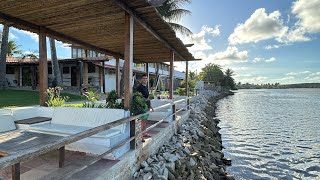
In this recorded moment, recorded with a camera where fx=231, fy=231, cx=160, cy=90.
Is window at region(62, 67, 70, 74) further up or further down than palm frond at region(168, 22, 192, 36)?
further down

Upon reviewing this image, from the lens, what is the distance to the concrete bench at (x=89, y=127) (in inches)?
174

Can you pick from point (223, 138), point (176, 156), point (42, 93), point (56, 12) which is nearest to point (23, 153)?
point (56, 12)

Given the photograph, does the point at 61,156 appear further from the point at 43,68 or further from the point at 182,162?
the point at 43,68

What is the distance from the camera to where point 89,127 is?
17.7 ft

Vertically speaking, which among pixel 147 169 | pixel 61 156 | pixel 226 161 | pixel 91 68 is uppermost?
pixel 91 68

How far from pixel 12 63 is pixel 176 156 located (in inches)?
911

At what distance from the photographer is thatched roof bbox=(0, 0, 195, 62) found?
482 centimetres

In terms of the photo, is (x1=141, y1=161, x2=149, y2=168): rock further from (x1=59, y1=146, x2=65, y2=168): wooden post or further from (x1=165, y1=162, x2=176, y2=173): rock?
(x1=59, y1=146, x2=65, y2=168): wooden post

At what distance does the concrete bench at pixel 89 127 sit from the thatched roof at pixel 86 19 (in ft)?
7.30

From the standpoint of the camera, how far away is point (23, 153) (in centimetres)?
216

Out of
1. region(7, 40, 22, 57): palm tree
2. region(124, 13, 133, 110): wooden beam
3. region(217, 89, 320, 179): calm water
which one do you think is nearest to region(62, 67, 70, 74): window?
region(7, 40, 22, 57): palm tree

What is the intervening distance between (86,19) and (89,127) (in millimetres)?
2647

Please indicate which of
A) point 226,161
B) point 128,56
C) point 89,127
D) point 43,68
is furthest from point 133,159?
point 226,161

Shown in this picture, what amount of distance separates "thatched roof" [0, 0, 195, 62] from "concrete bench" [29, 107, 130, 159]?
2225mm
